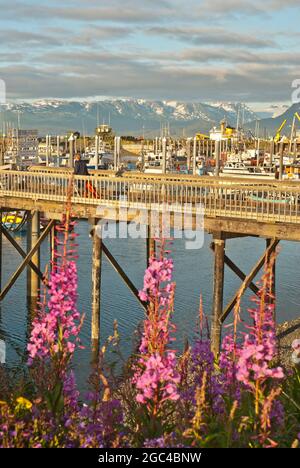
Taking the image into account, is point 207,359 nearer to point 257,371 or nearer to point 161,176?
point 257,371

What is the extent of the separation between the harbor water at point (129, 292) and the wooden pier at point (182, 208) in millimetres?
2369

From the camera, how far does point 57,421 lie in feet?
21.7

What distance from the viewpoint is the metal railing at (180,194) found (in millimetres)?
19578

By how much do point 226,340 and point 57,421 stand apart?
7.33ft

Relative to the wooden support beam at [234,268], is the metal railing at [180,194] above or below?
above

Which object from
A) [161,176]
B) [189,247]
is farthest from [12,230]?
[161,176]

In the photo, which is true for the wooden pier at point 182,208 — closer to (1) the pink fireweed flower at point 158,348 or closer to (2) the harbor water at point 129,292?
(2) the harbor water at point 129,292

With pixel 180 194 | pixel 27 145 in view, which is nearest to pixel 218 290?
pixel 180 194

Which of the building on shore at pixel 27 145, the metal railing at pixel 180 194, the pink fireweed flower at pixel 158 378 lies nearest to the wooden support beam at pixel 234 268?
the metal railing at pixel 180 194

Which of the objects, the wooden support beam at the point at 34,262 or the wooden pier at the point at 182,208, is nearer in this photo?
the wooden pier at the point at 182,208

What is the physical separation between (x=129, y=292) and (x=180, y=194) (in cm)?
1378

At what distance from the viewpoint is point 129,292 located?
117 feet

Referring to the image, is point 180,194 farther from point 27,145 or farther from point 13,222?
point 13,222

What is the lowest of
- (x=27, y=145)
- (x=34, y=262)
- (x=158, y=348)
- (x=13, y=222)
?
(x=13, y=222)
